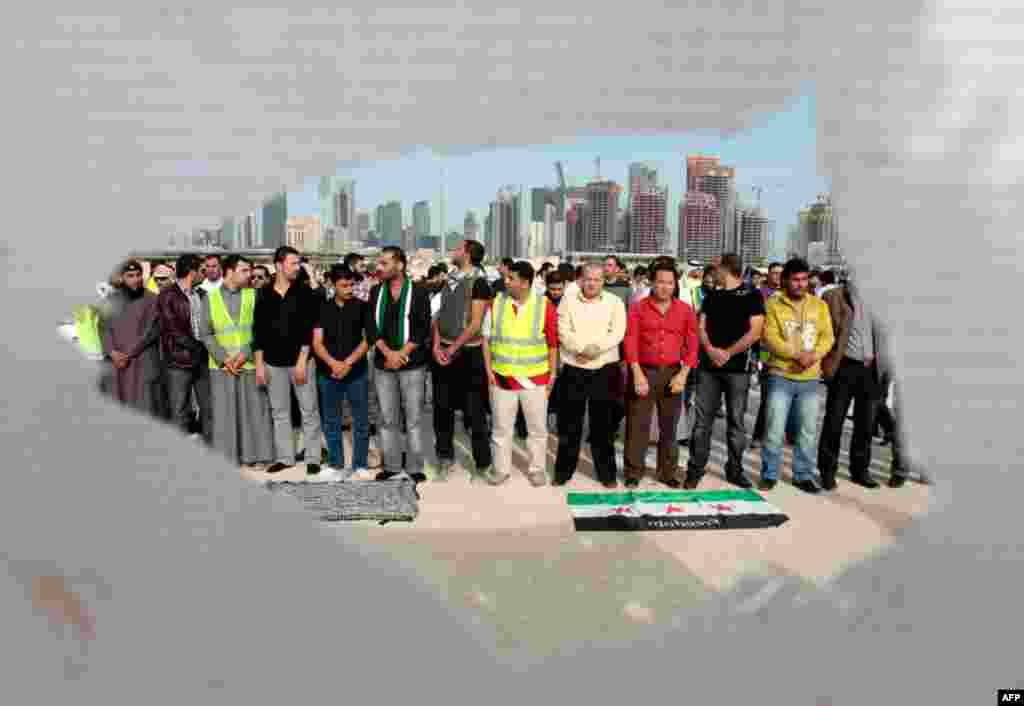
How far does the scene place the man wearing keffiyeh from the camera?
5082 millimetres

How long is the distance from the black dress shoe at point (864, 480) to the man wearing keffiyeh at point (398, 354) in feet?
9.41

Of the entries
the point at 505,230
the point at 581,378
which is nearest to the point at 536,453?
the point at 581,378

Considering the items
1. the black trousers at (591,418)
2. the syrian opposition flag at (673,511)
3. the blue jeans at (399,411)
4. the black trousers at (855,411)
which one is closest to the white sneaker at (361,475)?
the blue jeans at (399,411)

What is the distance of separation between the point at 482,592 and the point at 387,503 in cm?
136

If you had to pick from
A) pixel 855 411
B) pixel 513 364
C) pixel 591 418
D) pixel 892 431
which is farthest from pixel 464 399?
pixel 892 431

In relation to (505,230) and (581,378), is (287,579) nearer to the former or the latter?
(505,230)

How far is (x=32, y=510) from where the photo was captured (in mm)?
1092

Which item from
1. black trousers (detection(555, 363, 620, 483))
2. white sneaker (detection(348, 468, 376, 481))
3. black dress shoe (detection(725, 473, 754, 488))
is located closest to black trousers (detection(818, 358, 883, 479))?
black dress shoe (detection(725, 473, 754, 488))

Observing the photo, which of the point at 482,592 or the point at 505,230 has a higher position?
the point at 505,230

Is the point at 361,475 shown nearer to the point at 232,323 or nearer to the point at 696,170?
the point at 232,323

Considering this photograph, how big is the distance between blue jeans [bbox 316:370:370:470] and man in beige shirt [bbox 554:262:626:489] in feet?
4.36

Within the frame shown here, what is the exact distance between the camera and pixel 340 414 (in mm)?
5328

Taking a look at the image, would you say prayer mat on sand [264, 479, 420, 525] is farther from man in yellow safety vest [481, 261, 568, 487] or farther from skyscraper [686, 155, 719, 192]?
skyscraper [686, 155, 719, 192]

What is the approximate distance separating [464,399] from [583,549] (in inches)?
76.2
